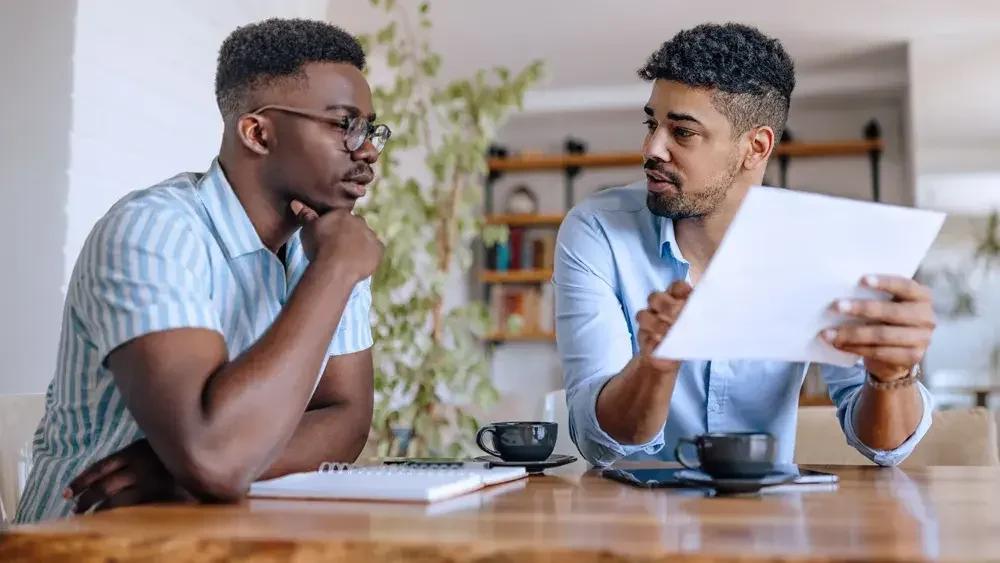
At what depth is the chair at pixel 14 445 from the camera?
1.44 m

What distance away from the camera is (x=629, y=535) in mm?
713

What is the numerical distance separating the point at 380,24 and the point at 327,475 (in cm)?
395

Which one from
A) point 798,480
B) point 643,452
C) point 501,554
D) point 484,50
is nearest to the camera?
point 501,554

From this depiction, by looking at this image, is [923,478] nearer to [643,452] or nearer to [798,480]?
[798,480]

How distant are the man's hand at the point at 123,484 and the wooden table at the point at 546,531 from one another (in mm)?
149

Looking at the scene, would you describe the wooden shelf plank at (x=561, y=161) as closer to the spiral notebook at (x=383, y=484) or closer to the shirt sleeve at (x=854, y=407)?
the shirt sleeve at (x=854, y=407)

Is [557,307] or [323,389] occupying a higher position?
[557,307]

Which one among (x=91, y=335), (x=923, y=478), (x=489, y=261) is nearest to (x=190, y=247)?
(x=91, y=335)

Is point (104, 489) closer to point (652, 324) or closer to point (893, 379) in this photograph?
point (652, 324)

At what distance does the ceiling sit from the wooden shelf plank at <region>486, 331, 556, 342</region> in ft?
5.46

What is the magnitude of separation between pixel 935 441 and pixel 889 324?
2.05 feet

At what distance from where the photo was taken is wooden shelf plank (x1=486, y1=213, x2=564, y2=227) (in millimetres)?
6086

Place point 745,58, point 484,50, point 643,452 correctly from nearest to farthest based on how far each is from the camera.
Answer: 1. point 643,452
2. point 745,58
3. point 484,50

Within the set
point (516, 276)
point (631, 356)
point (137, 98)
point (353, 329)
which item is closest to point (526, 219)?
point (516, 276)
